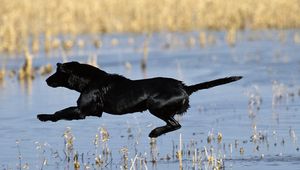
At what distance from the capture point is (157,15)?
84.9 feet

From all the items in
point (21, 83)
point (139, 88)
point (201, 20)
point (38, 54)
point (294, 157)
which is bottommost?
point (294, 157)

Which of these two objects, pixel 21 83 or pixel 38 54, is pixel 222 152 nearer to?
pixel 21 83

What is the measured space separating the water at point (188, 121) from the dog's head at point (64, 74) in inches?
30.7

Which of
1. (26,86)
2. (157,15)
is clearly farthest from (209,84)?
(157,15)

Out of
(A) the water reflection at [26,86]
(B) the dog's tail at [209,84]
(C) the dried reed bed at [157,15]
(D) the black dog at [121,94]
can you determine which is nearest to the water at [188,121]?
(A) the water reflection at [26,86]

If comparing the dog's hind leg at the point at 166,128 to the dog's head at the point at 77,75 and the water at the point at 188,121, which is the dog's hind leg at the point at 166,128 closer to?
the water at the point at 188,121

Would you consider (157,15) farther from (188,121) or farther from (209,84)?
(209,84)

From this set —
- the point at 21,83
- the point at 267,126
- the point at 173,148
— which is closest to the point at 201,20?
the point at 21,83

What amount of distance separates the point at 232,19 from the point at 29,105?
544 inches

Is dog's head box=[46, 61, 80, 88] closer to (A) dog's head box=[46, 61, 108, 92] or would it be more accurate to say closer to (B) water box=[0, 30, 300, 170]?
(A) dog's head box=[46, 61, 108, 92]

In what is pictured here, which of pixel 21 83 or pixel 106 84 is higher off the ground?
pixel 21 83

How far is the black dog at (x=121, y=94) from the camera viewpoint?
25.4ft

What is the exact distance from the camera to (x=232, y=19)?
25.9 m

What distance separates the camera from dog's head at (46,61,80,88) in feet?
26.5
